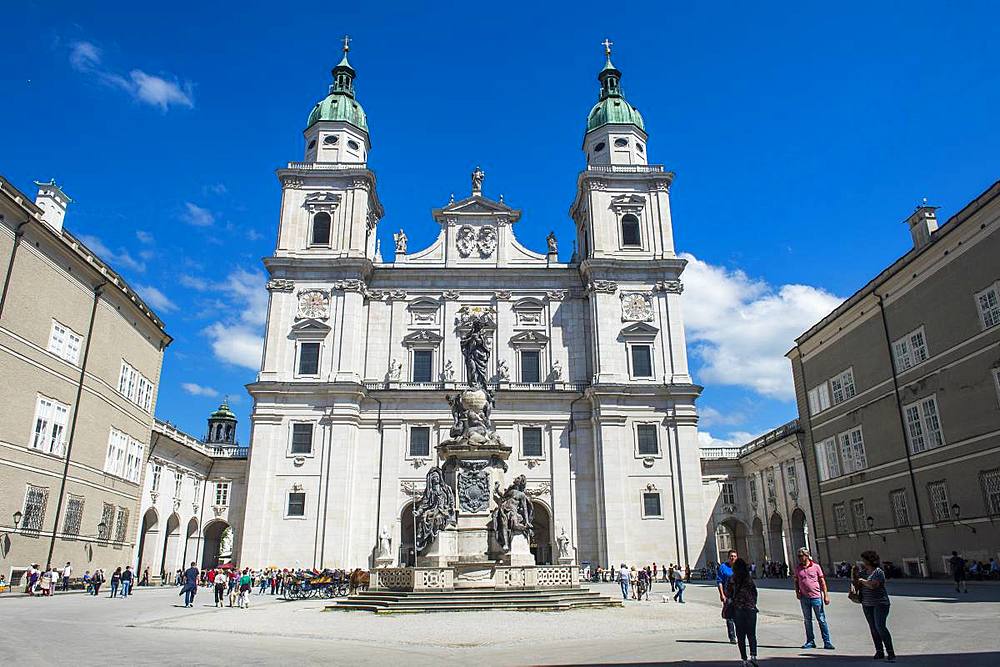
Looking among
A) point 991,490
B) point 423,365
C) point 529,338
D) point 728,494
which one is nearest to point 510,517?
point 991,490

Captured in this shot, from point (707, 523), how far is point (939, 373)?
680 inches

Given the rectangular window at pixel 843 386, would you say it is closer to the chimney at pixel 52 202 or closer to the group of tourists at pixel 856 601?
the group of tourists at pixel 856 601

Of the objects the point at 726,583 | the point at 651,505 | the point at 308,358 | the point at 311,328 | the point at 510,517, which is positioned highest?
the point at 311,328

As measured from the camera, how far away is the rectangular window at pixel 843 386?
3725 centimetres

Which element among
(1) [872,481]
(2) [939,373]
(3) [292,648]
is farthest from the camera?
(1) [872,481]

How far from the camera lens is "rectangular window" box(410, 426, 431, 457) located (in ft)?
141

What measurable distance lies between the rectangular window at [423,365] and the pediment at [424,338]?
620mm

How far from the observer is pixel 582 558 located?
41625 millimetres

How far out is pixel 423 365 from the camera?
150 ft

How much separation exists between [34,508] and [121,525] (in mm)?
8347

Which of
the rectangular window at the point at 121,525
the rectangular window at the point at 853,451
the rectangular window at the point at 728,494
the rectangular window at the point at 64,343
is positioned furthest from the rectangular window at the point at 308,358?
the rectangular window at the point at 853,451

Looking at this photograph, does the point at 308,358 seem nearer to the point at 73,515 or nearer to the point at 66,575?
the point at 73,515

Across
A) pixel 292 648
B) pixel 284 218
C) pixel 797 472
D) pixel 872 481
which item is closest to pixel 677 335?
pixel 797 472

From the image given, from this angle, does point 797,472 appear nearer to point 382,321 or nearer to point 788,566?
point 788,566
